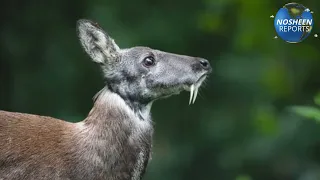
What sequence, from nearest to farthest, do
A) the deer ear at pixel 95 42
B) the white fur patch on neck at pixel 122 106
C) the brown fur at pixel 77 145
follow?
the brown fur at pixel 77 145 → the white fur patch on neck at pixel 122 106 → the deer ear at pixel 95 42

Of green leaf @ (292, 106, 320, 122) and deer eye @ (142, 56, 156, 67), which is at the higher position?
deer eye @ (142, 56, 156, 67)

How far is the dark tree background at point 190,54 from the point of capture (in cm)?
1263

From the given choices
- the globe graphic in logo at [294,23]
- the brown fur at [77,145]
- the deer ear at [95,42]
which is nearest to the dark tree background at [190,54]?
the globe graphic in logo at [294,23]

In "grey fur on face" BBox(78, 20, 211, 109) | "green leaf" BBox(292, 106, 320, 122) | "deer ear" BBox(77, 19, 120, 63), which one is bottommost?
"green leaf" BBox(292, 106, 320, 122)

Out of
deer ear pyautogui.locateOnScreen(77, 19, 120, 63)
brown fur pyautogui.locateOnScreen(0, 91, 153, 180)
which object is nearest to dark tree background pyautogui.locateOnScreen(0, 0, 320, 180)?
deer ear pyautogui.locateOnScreen(77, 19, 120, 63)

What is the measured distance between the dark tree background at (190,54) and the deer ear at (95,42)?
11.2 feet

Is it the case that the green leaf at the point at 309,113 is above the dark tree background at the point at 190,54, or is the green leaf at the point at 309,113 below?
above

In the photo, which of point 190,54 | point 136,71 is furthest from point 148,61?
point 190,54

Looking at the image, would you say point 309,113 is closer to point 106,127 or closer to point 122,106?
point 122,106

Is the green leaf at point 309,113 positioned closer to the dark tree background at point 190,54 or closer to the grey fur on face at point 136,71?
the grey fur on face at point 136,71

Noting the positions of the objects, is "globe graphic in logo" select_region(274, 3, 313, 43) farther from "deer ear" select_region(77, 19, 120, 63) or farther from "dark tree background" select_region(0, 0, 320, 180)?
"deer ear" select_region(77, 19, 120, 63)

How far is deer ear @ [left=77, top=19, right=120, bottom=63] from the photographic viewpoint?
9031 mm

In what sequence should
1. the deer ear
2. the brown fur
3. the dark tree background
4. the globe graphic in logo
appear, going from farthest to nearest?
the dark tree background < the globe graphic in logo < the deer ear < the brown fur

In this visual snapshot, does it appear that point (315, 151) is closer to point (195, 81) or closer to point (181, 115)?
point (181, 115)
